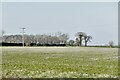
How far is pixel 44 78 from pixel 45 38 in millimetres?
171902

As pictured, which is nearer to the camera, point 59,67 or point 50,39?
point 59,67

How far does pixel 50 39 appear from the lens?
183625 millimetres

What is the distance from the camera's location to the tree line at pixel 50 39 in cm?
17012

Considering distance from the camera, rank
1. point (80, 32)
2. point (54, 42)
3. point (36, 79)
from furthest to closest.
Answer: point (54, 42) → point (80, 32) → point (36, 79)

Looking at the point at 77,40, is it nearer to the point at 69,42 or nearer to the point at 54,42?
the point at 69,42

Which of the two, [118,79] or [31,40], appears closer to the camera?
[118,79]

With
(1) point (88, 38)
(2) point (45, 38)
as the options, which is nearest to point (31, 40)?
(2) point (45, 38)

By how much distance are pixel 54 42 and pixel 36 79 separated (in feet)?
554

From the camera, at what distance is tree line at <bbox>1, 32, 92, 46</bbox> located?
170m

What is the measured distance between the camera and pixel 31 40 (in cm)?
17825

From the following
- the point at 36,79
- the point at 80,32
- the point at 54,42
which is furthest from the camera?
the point at 54,42

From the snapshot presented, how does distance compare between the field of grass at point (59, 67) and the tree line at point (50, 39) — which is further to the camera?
the tree line at point (50, 39)

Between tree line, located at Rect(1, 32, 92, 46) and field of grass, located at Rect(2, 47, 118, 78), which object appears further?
tree line, located at Rect(1, 32, 92, 46)

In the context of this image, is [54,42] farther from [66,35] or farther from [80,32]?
[80,32]
